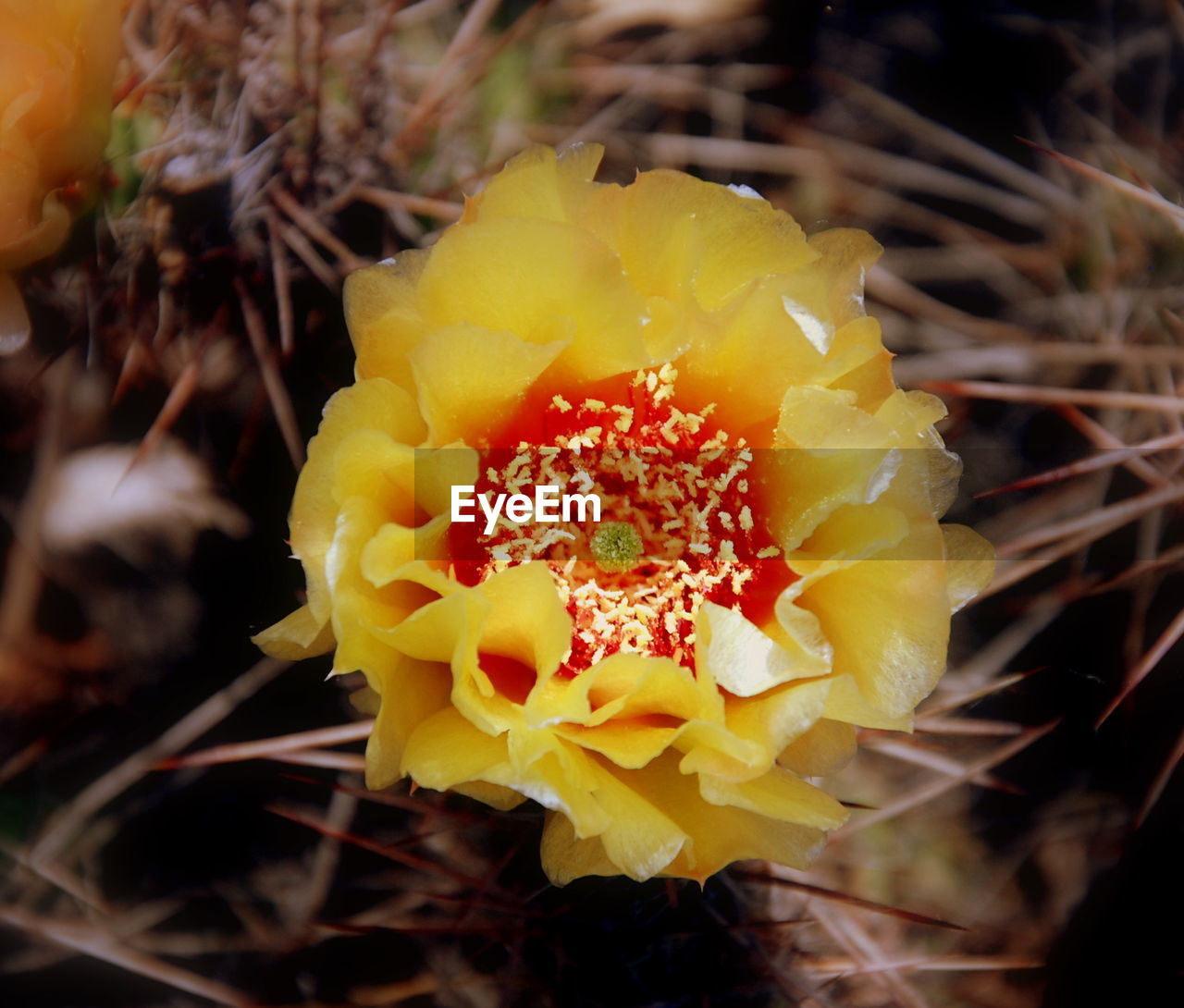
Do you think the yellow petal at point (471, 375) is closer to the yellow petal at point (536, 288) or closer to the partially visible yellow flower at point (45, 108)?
the yellow petal at point (536, 288)

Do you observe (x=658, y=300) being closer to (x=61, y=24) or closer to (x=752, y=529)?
(x=752, y=529)

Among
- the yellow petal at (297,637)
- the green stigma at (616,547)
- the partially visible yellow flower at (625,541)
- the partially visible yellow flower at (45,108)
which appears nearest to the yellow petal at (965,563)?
the partially visible yellow flower at (625,541)

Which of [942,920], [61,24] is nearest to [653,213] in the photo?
[61,24]

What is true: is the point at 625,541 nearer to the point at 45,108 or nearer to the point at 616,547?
the point at 616,547

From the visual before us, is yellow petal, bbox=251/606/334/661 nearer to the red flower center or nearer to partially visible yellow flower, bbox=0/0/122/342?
the red flower center

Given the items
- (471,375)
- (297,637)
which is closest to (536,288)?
(471,375)

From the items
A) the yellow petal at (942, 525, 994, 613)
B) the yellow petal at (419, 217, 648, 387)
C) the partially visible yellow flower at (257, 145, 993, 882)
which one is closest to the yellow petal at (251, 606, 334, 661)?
the partially visible yellow flower at (257, 145, 993, 882)

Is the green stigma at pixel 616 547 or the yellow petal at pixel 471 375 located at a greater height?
the yellow petal at pixel 471 375
